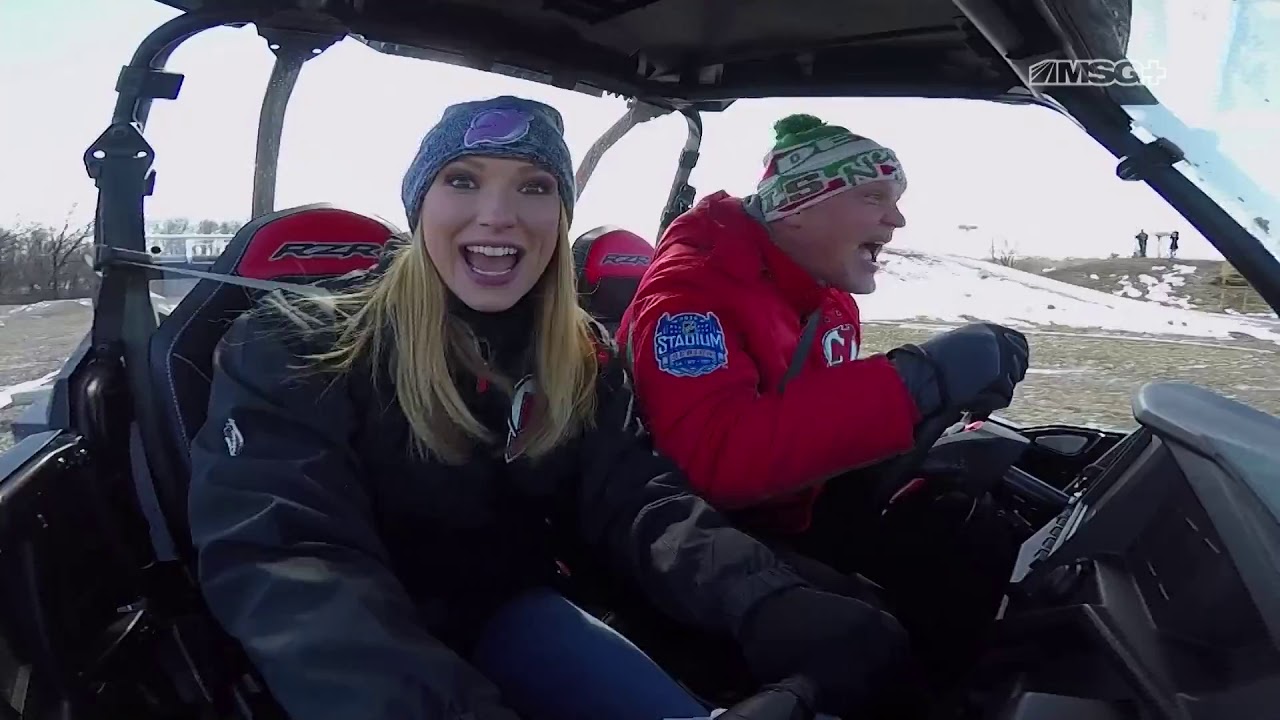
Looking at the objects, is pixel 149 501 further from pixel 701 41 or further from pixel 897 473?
pixel 701 41

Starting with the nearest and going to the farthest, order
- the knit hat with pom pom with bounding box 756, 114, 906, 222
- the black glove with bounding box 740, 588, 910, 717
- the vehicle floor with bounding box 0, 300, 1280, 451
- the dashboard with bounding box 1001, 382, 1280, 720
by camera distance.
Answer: the dashboard with bounding box 1001, 382, 1280, 720
the black glove with bounding box 740, 588, 910, 717
the knit hat with pom pom with bounding box 756, 114, 906, 222
the vehicle floor with bounding box 0, 300, 1280, 451

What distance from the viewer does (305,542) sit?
1274 millimetres

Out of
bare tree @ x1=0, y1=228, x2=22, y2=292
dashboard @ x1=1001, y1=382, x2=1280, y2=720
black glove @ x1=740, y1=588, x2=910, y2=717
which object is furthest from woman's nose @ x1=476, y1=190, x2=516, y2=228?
bare tree @ x1=0, y1=228, x2=22, y2=292

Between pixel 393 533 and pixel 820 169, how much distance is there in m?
1.21

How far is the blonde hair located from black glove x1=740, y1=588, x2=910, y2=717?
0.51 metres

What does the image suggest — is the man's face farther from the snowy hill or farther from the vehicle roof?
the snowy hill

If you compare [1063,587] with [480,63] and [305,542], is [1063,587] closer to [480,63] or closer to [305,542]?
[305,542]

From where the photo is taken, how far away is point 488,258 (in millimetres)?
1608

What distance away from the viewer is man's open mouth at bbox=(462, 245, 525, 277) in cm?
160

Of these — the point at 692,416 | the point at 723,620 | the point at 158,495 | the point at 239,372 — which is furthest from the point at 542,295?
the point at 158,495

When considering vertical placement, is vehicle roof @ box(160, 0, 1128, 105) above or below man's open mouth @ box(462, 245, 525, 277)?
above

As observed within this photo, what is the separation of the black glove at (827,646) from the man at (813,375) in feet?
1.18

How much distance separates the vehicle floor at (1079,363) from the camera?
→ 4.12 m

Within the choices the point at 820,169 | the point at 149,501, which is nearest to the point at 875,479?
the point at 820,169
